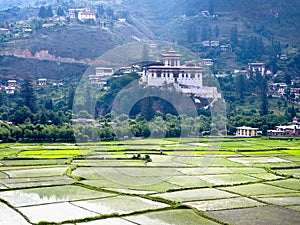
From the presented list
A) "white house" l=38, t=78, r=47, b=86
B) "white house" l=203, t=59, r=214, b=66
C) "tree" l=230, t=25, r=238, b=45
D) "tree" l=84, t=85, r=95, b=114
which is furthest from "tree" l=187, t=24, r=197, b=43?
"tree" l=84, t=85, r=95, b=114

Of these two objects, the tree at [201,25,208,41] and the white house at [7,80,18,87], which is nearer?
the white house at [7,80,18,87]

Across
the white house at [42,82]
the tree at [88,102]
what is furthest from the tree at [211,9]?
the tree at [88,102]

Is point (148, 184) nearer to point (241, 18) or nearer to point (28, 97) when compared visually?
point (28, 97)

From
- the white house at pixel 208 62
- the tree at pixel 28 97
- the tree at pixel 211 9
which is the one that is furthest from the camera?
the tree at pixel 211 9

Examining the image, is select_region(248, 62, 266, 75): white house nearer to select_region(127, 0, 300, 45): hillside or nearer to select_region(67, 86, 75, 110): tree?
select_region(127, 0, 300, 45): hillside

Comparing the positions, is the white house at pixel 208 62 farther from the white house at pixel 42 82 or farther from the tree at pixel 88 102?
the tree at pixel 88 102

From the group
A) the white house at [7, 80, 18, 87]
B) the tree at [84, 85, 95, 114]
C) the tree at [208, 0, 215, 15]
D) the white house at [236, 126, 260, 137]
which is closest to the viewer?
the tree at [84, 85, 95, 114]
